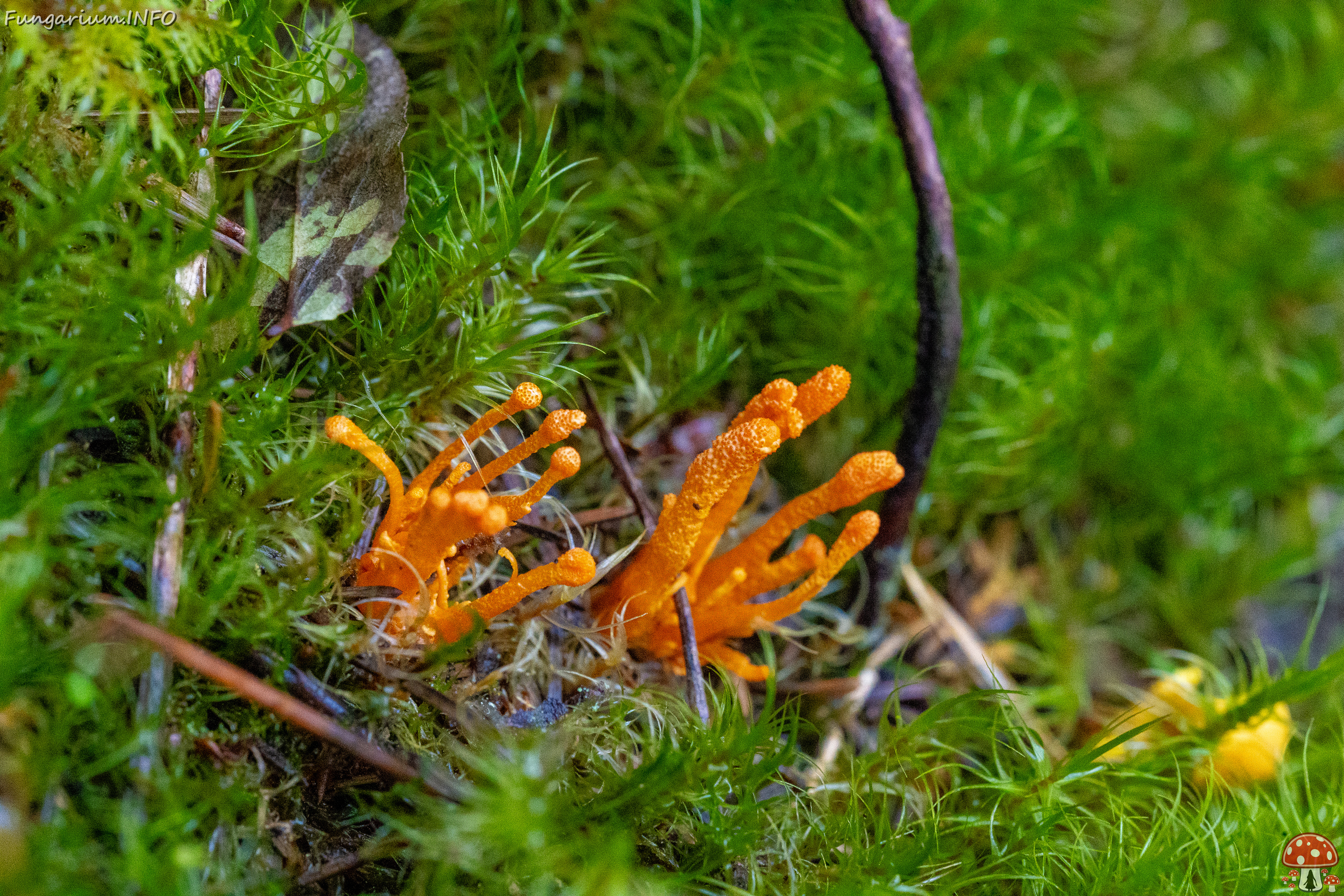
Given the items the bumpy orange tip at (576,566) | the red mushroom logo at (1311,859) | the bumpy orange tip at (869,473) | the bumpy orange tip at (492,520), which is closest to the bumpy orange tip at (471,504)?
the bumpy orange tip at (492,520)

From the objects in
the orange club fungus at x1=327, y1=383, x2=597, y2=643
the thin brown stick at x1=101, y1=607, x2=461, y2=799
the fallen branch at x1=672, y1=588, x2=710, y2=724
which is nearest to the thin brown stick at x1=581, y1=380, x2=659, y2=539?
the fallen branch at x1=672, y1=588, x2=710, y2=724

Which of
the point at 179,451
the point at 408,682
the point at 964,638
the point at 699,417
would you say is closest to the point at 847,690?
the point at 964,638

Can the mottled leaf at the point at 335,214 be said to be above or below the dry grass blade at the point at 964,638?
above

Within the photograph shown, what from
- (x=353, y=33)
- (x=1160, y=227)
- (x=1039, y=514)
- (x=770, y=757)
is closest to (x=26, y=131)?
(x=353, y=33)

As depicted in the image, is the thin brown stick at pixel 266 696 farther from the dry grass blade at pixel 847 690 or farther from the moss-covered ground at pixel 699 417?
the dry grass blade at pixel 847 690

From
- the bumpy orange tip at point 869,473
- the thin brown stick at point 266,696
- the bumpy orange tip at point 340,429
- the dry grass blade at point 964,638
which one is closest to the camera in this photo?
the thin brown stick at point 266,696

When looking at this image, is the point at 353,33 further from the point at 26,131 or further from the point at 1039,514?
the point at 1039,514
